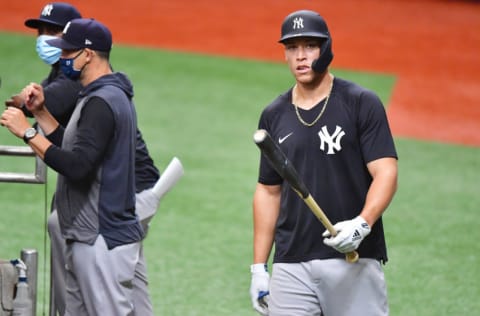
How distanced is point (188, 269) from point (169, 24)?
1073 cm

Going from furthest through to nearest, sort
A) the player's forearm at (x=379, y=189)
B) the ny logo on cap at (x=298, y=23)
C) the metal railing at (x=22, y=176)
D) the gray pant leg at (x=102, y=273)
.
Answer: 1. the metal railing at (x=22, y=176)
2. the gray pant leg at (x=102, y=273)
3. the ny logo on cap at (x=298, y=23)
4. the player's forearm at (x=379, y=189)

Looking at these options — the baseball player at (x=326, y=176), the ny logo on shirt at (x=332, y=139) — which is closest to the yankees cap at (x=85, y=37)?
the baseball player at (x=326, y=176)

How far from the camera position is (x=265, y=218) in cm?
594

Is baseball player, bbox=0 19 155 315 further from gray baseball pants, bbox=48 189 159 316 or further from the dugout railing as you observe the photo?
gray baseball pants, bbox=48 189 159 316

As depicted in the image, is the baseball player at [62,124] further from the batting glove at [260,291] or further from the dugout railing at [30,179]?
the batting glove at [260,291]

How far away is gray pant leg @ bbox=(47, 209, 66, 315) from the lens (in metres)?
6.72

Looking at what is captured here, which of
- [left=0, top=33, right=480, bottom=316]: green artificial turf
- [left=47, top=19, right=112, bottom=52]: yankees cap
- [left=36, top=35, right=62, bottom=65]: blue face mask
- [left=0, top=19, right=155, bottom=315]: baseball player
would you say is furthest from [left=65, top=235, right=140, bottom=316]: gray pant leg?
[left=36, top=35, right=62, bottom=65]: blue face mask

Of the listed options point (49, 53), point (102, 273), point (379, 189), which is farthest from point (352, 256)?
point (49, 53)

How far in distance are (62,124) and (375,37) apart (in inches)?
523

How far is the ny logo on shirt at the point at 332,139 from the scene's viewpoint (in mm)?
5562

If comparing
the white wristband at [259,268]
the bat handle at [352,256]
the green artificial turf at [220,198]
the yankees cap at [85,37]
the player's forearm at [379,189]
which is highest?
the yankees cap at [85,37]

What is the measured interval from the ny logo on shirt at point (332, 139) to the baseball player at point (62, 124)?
5.12ft

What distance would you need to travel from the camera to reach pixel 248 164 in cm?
1269

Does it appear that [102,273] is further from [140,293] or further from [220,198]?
[220,198]
